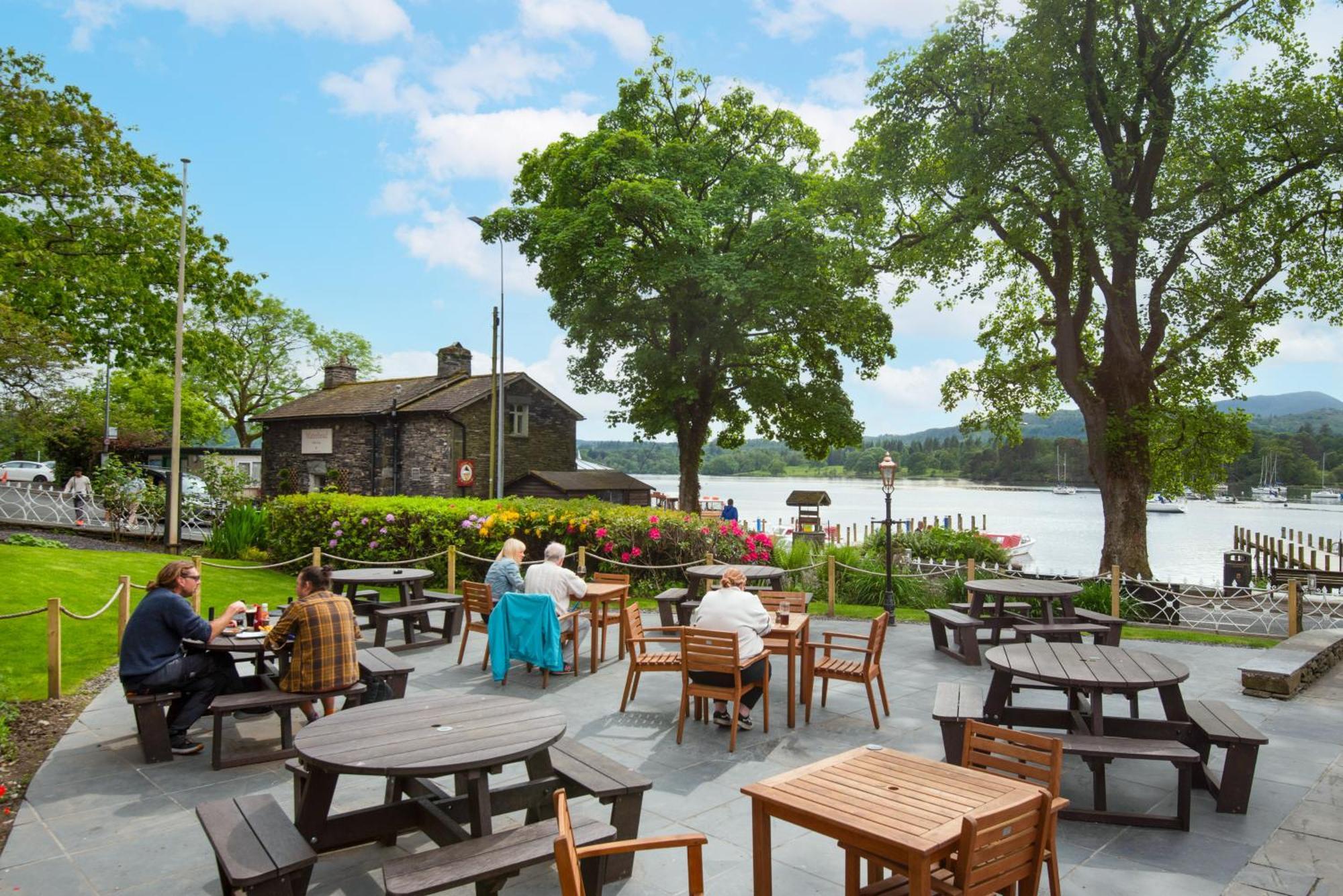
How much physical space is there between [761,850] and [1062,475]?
112m

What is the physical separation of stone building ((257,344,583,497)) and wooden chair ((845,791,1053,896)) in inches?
1032

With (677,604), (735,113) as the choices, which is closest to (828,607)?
(677,604)

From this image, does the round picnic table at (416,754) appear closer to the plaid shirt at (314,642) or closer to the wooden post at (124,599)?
the plaid shirt at (314,642)

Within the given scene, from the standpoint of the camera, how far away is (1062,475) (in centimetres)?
10325

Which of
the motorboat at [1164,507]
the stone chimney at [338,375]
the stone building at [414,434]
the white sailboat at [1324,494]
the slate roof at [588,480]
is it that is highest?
the stone chimney at [338,375]

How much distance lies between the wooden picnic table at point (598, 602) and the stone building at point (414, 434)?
1910 centimetres

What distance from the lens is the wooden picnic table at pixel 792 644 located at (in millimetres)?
6977

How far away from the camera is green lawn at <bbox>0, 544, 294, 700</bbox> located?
28.8 ft

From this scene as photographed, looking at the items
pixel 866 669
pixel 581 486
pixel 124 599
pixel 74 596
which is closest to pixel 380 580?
pixel 124 599

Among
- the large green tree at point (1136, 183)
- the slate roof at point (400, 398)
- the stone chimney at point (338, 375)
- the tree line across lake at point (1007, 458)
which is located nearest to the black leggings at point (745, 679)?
the large green tree at point (1136, 183)

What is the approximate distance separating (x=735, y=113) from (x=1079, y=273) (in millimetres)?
14877

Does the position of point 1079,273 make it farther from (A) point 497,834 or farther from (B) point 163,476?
(B) point 163,476

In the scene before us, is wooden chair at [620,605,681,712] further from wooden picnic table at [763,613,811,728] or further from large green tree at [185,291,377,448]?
large green tree at [185,291,377,448]

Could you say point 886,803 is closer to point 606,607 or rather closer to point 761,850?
point 761,850
